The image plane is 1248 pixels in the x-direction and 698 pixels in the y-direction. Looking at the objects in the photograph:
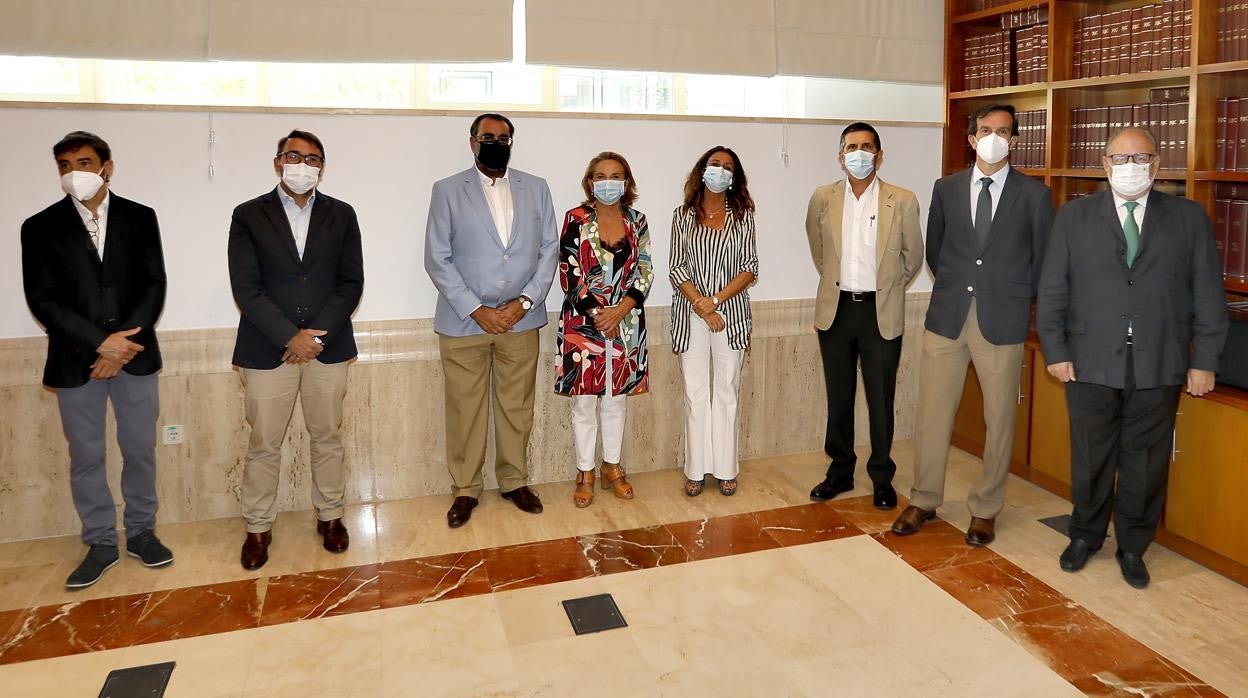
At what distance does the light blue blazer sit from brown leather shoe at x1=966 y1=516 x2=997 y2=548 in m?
2.15

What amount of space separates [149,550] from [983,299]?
359 centimetres

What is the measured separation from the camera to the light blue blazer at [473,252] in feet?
13.6

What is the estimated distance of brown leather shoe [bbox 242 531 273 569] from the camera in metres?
3.81

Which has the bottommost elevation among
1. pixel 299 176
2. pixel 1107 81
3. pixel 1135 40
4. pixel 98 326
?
pixel 98 326

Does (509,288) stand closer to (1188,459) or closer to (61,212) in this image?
(61,212)

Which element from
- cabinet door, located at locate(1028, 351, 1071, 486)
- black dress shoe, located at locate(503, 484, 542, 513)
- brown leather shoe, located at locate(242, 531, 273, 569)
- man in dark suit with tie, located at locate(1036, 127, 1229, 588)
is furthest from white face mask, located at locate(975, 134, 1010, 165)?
brown leather shoe, located at locate(242, 531, 273, 569)

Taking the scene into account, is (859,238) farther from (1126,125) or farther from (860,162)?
(1126,125)

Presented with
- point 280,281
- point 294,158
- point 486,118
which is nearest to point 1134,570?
point 486,118

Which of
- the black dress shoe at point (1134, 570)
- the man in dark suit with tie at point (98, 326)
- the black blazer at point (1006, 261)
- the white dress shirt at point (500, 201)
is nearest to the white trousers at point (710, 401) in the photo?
the white dress shirt at point (500, 201)

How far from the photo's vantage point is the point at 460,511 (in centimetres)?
428

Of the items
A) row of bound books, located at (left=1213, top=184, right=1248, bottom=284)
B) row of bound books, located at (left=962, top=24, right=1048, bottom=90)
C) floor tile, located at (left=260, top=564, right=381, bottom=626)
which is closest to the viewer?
floor tile, located at (left=260, top=564, right=381, bottom=626)

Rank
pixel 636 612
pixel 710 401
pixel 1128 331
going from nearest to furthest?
pixel 636 612 < pixel 1128 331 < pixel 710 401

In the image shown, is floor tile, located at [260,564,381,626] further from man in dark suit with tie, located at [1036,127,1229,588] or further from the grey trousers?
man in dark suit with tie, located at [1036,127,1229,588]

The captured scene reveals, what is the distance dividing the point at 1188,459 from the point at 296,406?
3.94 meters
